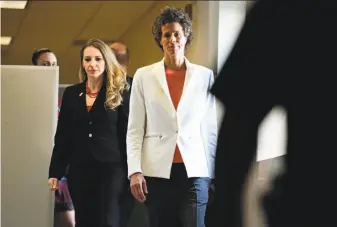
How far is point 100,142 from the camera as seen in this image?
9.78 feet

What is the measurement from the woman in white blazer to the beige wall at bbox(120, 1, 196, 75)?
406cm

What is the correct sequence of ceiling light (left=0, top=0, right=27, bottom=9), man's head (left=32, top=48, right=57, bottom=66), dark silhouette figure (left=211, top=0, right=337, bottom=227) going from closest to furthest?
1. dark silhouette figure (left=211, top=0, right=337, bottom=227)
2. man's head (left=32, top=48, right=57, bottom=66)
3. ceiling light (left=0, top=0, right=27, bottom=9)

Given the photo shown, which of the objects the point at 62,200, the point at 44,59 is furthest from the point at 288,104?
the point at 44,59

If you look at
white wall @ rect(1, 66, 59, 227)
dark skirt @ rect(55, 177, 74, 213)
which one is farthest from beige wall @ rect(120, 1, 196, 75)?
white wall @ rect(1, 66, 59, 227)

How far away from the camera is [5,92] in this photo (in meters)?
3.19

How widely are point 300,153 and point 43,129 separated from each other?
243 centimetres

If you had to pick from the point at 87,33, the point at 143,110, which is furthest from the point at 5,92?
the point at 87,33

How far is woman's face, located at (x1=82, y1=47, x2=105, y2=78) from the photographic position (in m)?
2.97

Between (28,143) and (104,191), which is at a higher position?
(28,143)

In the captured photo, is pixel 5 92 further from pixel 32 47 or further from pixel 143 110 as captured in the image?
pixel 32 47

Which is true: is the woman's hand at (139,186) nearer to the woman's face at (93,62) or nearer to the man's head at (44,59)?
the woman's face at (93,62)

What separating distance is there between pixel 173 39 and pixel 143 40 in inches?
224

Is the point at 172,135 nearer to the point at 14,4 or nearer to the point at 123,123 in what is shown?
the point at 123,123

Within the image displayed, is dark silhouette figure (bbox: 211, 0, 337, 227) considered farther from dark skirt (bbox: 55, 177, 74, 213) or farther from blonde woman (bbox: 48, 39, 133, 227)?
dark skirt (bbox: 55, 177, 74, 213)
